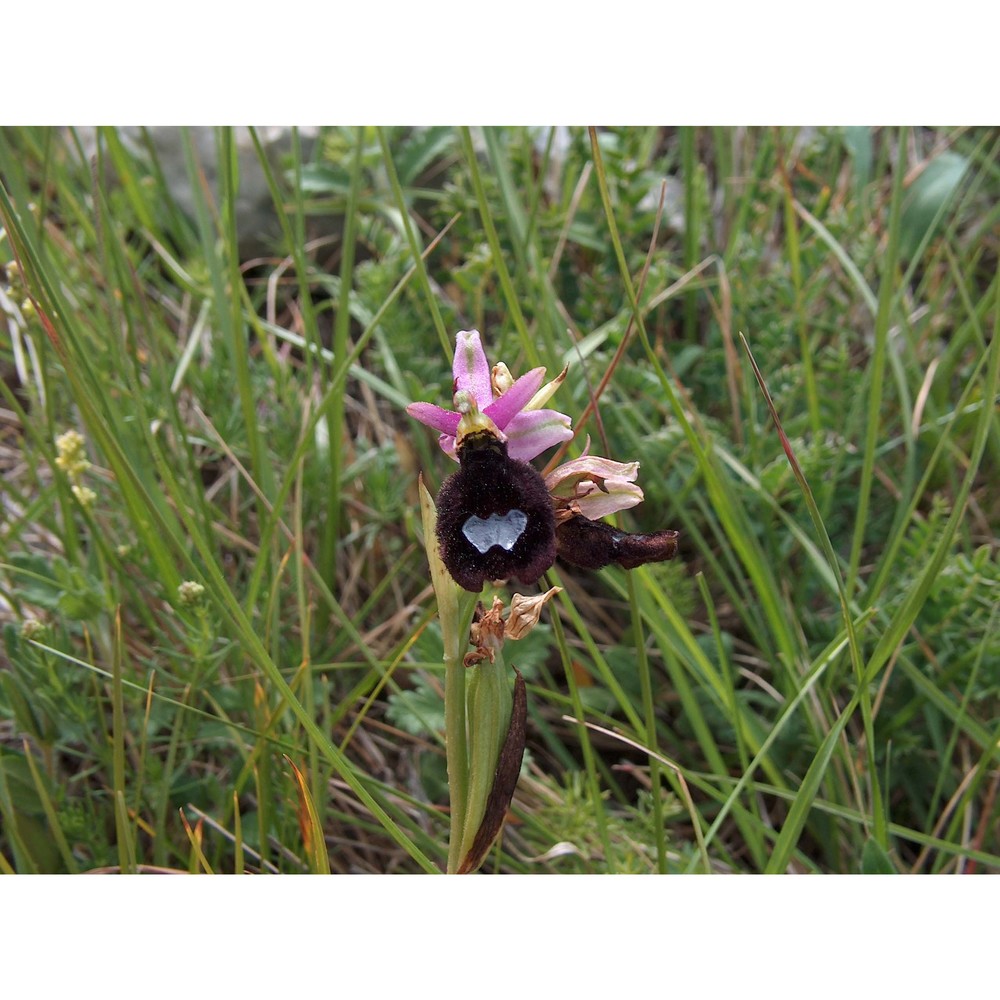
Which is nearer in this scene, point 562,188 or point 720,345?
point 720,345

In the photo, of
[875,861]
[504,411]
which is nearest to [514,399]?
[504,411]

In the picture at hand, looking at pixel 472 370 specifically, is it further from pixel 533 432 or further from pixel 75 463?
pixel 75 463

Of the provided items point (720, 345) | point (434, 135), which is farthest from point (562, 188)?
point (720, 345)

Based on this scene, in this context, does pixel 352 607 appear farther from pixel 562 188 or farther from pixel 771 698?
pixel 562 188

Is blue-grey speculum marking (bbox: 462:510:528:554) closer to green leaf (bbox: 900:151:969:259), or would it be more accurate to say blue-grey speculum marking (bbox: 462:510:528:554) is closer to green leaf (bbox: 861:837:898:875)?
green leaf (bbox: 861:837:898:875)

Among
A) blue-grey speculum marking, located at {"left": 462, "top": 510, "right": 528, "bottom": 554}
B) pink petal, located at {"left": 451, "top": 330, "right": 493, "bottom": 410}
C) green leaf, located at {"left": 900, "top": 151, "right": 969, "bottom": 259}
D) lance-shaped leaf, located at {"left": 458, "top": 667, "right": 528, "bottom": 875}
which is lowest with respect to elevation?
lance-shaped leaf, located at {"left": 458, "top": 667, "right": 528, "bottom": 875}

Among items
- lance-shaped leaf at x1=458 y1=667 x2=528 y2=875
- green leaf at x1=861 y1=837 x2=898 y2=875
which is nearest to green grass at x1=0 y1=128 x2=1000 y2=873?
green leaf at x1=861 y1=837 x2=898 y2=875
